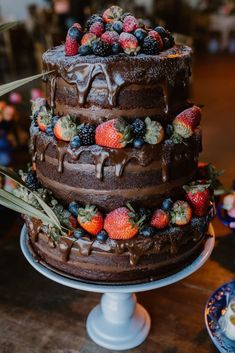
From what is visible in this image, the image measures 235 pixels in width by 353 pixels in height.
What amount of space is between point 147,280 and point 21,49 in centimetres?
695

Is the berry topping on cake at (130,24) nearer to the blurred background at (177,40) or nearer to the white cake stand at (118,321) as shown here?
the white cake stand at (118,321)

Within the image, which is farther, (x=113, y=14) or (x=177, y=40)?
(x=177, y=40)

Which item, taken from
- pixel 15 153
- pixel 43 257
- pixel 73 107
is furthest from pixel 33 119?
pixel 15 153

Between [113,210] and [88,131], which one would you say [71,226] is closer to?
[113,210]

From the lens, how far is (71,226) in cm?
135

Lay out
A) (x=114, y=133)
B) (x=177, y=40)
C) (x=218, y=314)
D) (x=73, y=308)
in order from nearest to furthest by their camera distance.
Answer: (x=114, y=133) → (x=218, y=314) → (x=73, y=308) → (x=177, y=40)

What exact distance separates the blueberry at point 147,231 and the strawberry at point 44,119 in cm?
48

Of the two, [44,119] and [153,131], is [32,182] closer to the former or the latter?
[44,119]

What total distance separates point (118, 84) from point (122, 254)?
0.54 meters

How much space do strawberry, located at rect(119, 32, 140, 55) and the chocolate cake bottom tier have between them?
1.89 ft

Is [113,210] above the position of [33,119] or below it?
below

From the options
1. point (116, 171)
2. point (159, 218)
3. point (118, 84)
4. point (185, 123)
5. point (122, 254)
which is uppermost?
point (118, 84)

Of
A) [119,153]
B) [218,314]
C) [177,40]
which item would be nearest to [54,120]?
[119,153]

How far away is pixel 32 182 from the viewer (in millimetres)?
1514
